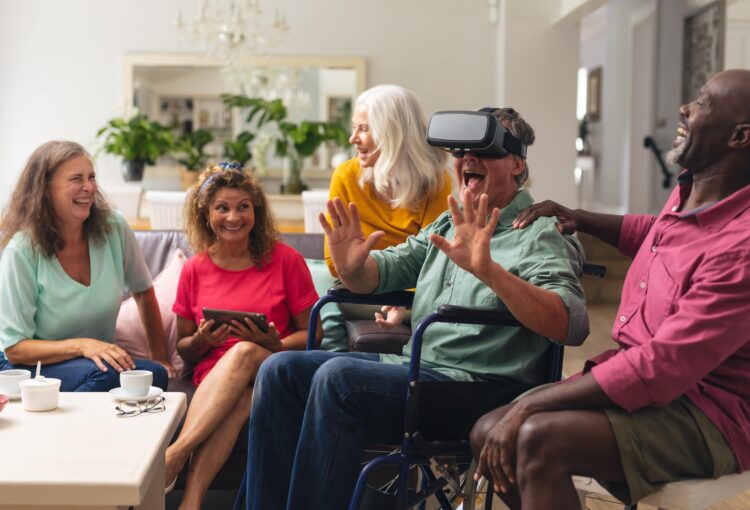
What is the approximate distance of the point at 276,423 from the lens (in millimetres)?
2020

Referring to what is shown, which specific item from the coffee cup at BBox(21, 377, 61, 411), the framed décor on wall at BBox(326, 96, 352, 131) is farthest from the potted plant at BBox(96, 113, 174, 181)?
the coffee cup at BBox(21, 377, 61, 411)

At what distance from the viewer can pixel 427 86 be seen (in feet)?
22.0

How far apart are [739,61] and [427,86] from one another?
8.47 ft

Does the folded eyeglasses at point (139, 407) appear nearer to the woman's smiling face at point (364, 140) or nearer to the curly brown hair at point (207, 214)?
the curly brown hair at point (207, 214)

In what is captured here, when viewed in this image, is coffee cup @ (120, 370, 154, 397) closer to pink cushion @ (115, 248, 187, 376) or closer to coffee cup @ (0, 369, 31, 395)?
coffee cup @ (0, 369, 31, 395)

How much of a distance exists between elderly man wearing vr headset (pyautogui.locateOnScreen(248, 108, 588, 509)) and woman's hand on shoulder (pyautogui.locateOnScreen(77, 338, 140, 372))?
58 centimetres

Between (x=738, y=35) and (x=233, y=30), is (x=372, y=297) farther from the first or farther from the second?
(x=738, y=35)

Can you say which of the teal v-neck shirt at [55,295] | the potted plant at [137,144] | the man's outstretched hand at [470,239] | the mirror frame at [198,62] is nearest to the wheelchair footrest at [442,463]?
the man's outstretched hand at [470,239]

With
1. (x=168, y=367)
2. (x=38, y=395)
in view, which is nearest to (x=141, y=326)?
(x=168, y=367)

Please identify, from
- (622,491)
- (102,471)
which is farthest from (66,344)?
(622,491)

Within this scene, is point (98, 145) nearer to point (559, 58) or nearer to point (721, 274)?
point (559, 58)

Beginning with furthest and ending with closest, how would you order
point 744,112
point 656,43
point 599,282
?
1. point 656,43
2. point 599,282
3. point 744,112

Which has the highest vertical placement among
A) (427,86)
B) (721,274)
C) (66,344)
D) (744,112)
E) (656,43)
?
(656,43)

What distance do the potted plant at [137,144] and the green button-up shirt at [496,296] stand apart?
420 cm
